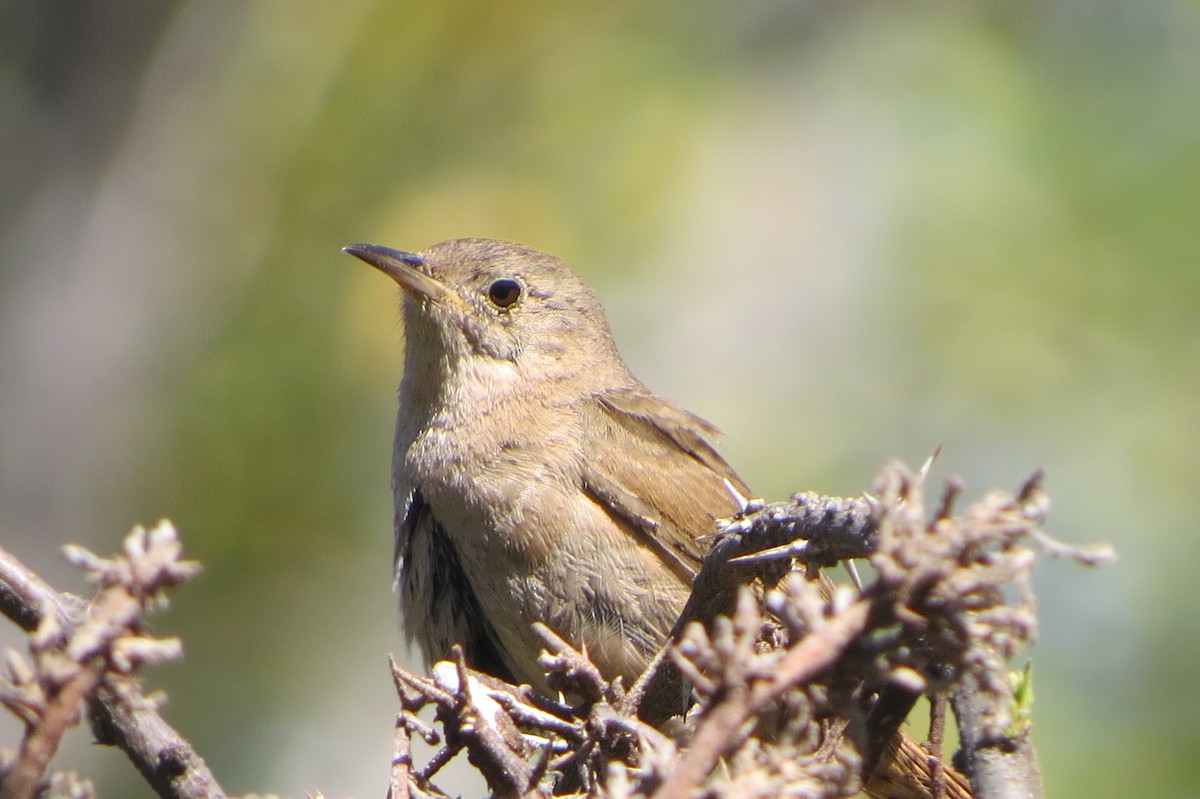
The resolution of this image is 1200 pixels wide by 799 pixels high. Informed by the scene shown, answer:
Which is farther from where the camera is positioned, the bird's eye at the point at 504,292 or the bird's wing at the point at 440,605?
the bird's eye at the point at 504,292

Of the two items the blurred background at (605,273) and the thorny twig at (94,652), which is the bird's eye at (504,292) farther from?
the thorny twig at (94,652)

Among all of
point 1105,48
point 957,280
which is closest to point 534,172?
point 957,280

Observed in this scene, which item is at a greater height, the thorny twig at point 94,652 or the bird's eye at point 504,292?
the bird's eye at point 504,292

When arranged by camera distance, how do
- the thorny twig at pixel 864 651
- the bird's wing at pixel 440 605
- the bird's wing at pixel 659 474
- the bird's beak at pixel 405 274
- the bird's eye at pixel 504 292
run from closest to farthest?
the thorny twig at pixel 864 651
the bird's wing at pixel 440 605
the bird's wing at pixel 659 474
the bird's beak at pixel 405 274
the bird's eye at pixel 504 292

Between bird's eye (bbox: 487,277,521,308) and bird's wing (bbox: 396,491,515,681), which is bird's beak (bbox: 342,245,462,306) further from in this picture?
bird's wing (bbox: 396,491,515,681)

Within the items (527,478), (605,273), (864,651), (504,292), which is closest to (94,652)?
(864,651)

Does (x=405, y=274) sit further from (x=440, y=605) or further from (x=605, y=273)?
(x=605, y=273)

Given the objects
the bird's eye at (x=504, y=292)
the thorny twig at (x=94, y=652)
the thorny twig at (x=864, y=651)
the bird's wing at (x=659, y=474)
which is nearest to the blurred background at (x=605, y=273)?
the bird's wing at (x=659, y=474)

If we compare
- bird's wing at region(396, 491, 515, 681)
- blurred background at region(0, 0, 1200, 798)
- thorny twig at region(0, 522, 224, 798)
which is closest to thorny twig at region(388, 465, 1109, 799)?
thorny twig at region(0, 522, 224, 798)

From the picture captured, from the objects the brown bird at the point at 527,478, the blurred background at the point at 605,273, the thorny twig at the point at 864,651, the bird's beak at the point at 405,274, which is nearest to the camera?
the thorny twig at the point at 864,651
